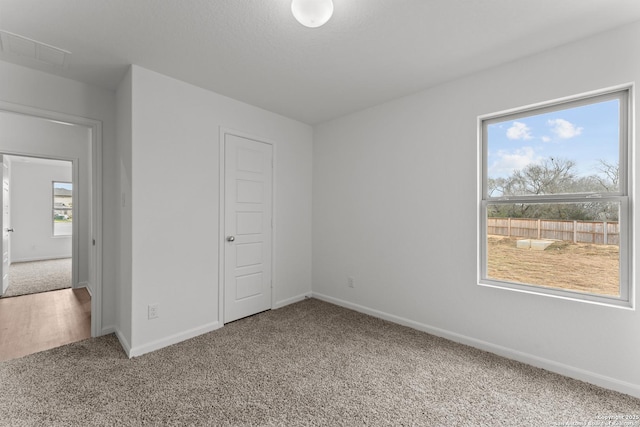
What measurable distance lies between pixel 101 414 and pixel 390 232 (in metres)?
2.78

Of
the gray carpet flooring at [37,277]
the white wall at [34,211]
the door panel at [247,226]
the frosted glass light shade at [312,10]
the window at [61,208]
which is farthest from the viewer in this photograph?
the window at [61,208]

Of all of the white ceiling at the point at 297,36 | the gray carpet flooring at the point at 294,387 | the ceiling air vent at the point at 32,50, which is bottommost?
the gray carpet flooring at the point at 294,387

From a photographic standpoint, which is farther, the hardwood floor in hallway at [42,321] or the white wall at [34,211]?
the white wall at [34,211]

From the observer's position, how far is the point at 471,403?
1.81 meters

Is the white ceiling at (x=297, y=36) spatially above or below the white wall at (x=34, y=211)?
above

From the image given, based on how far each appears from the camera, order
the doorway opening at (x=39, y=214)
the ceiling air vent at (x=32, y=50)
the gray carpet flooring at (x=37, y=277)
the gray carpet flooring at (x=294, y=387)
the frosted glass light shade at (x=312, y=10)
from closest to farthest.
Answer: the frosted glass light shade at (x=312, y=10) → the gray carpet flooring at (x=294, y=387) → the ceiling air vent at (x=32, y=50) → the gray carpet flooring at (x=37, y=277) → the doorway opening at (x=39, y=214)

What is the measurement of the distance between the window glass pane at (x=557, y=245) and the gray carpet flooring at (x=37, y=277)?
6199mm

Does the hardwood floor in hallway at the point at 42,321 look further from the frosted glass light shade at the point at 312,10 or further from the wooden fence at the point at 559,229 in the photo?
the wooden fence at the point at 559,229

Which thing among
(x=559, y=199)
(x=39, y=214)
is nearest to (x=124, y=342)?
(x=559, y=199)

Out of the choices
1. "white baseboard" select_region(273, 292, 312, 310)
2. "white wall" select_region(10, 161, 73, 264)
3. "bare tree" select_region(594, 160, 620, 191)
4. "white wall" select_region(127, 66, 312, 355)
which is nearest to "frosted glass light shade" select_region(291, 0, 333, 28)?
"white wall" select_region(127, 66, 312, 355)

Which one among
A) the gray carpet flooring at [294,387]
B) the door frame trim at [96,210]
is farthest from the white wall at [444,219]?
the door frame trim at [96,210]

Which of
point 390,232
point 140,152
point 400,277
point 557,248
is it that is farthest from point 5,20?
point 557,248

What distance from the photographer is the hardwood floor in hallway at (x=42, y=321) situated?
8.51ft

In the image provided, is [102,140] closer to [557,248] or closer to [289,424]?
[289,424]
